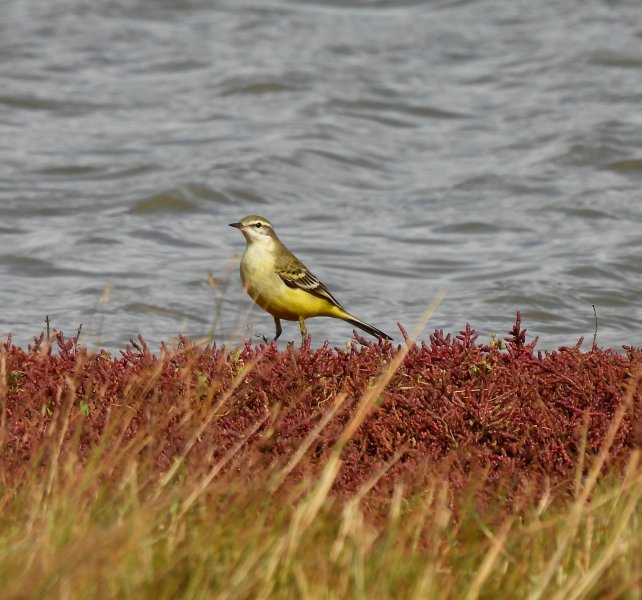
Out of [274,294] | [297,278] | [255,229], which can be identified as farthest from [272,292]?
[255,229]

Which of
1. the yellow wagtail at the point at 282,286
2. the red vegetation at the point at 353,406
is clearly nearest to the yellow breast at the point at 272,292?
the yellow wagtail at the point at 282,286

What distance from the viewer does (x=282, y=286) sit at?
9.33 m

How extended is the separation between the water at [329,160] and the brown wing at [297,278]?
42cm

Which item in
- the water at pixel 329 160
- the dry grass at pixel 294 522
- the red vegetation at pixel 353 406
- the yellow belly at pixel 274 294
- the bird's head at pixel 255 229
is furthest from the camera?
the water at pixel 329 160

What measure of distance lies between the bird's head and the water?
0.78 meters

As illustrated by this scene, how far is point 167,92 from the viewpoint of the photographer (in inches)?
901

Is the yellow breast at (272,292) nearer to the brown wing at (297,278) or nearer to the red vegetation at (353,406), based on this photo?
the brown wing at (297,278)

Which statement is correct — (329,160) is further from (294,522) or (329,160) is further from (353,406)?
(294,522)

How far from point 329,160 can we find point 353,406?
12.3 meters

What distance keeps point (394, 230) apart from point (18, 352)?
341 inches

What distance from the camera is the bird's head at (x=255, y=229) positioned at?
984cm

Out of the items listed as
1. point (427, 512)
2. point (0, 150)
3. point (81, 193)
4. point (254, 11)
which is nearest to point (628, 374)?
point (427, 512)

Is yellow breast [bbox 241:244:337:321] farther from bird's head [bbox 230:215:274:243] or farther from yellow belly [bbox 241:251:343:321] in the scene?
bird's head [bbox 230:215:274:243]

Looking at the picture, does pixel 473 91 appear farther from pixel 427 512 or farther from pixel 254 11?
pixel 427 512
